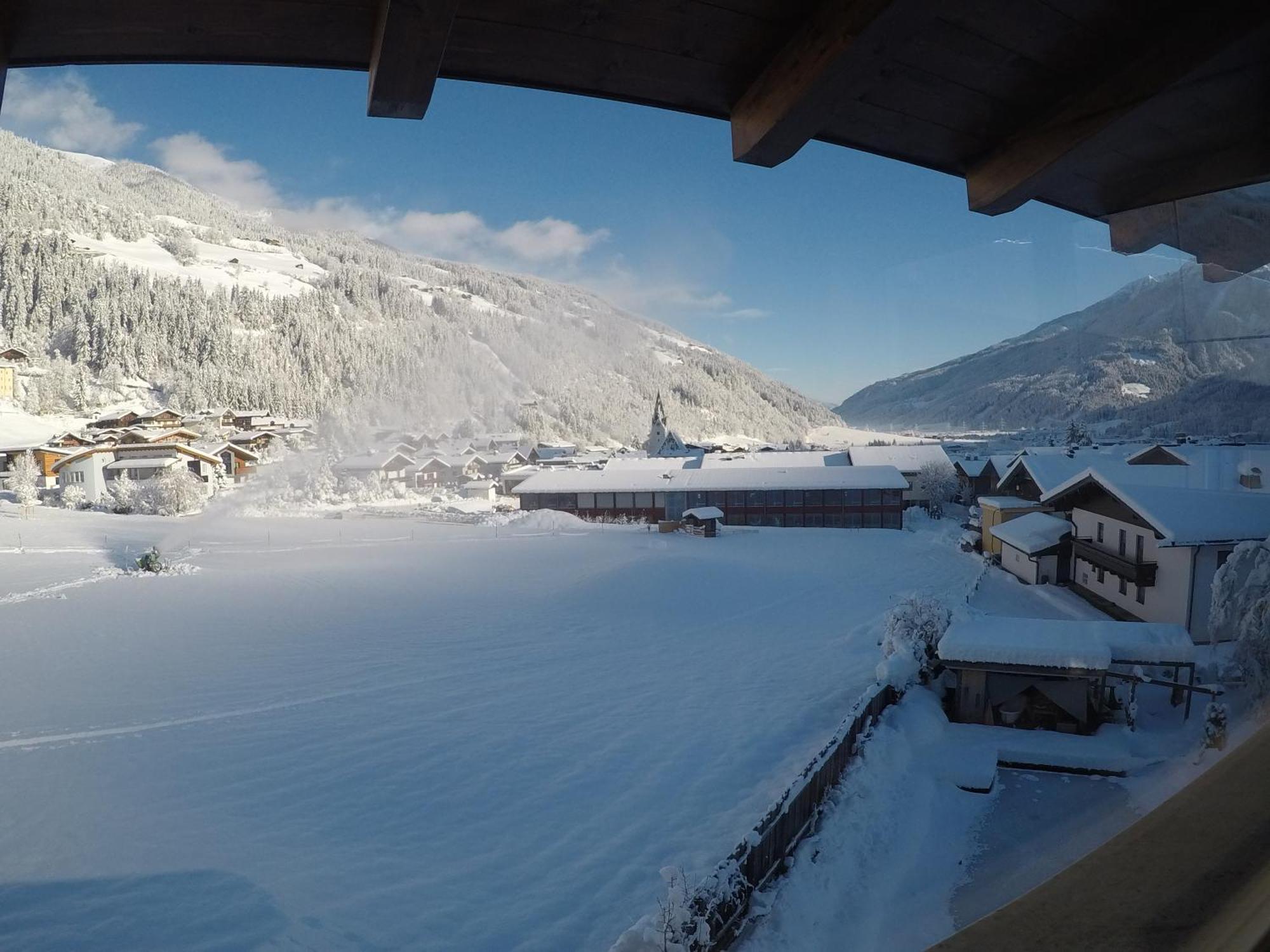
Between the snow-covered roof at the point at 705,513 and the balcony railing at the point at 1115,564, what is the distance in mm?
13048

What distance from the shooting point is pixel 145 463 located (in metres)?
32.5

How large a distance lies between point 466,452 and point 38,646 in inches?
1164

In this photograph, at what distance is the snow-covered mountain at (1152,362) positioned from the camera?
2197 mm

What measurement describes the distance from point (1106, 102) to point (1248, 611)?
3518 mm

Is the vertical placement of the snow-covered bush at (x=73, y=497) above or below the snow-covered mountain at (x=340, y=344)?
below

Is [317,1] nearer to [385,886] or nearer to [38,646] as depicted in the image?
[385,886]

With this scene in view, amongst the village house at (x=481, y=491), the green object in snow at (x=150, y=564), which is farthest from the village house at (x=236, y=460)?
the green object in snow at (x=150, y=564)

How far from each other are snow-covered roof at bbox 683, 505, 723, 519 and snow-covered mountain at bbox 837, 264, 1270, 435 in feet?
73.1

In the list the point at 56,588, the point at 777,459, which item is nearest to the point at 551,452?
the point at 777,459

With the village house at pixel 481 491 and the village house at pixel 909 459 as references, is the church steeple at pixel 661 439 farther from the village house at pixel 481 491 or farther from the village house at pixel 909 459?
the village house at pixel 909 459

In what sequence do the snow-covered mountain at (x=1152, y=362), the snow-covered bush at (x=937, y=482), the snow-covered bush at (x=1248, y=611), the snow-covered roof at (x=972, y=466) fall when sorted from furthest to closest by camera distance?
1. the snow-covered bush at (x=937, y=482)
2. the snow-covered roof at (x=972, y=466)
3. the snow-covered bush at (x=1248, y=611)
4. the snow-covered mountain at (x=1152, y=362)

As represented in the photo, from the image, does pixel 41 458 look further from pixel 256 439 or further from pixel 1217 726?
pixel 1217 726

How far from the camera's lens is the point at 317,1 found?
4.31 ft

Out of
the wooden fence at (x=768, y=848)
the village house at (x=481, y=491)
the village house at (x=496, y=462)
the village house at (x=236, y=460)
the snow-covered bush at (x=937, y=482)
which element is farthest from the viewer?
the village house at (x=496, y=462)
